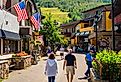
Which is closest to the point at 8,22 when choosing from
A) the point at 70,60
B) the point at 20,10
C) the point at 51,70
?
the point at 20,10

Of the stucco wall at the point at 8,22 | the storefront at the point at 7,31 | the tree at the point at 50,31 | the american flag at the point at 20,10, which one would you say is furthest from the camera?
the tree at the point at 50,31

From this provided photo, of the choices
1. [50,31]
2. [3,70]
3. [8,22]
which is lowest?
[3,70]

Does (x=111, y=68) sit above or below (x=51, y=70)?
above

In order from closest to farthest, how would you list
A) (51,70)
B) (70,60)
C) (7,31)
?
(51,70), (70,60), (7,31)

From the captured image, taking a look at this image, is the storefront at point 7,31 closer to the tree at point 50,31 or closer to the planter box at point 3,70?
the planter box at point 3,70

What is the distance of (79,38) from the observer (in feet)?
340

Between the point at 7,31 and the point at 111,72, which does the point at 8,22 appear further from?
the point at 111,72

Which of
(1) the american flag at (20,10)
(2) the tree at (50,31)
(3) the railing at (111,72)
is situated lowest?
(3) the railing at (111,72)

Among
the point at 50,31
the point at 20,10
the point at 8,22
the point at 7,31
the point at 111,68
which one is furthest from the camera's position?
the point at 50,31

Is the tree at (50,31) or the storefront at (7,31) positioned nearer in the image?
the storefront at (7,31)

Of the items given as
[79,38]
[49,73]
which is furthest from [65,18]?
[49,73]

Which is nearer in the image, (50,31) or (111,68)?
(111,68)

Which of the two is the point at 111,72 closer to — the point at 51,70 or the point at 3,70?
the point at 51,70

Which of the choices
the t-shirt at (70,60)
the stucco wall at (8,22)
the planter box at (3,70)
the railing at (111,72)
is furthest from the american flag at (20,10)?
the railing at (111,72)
